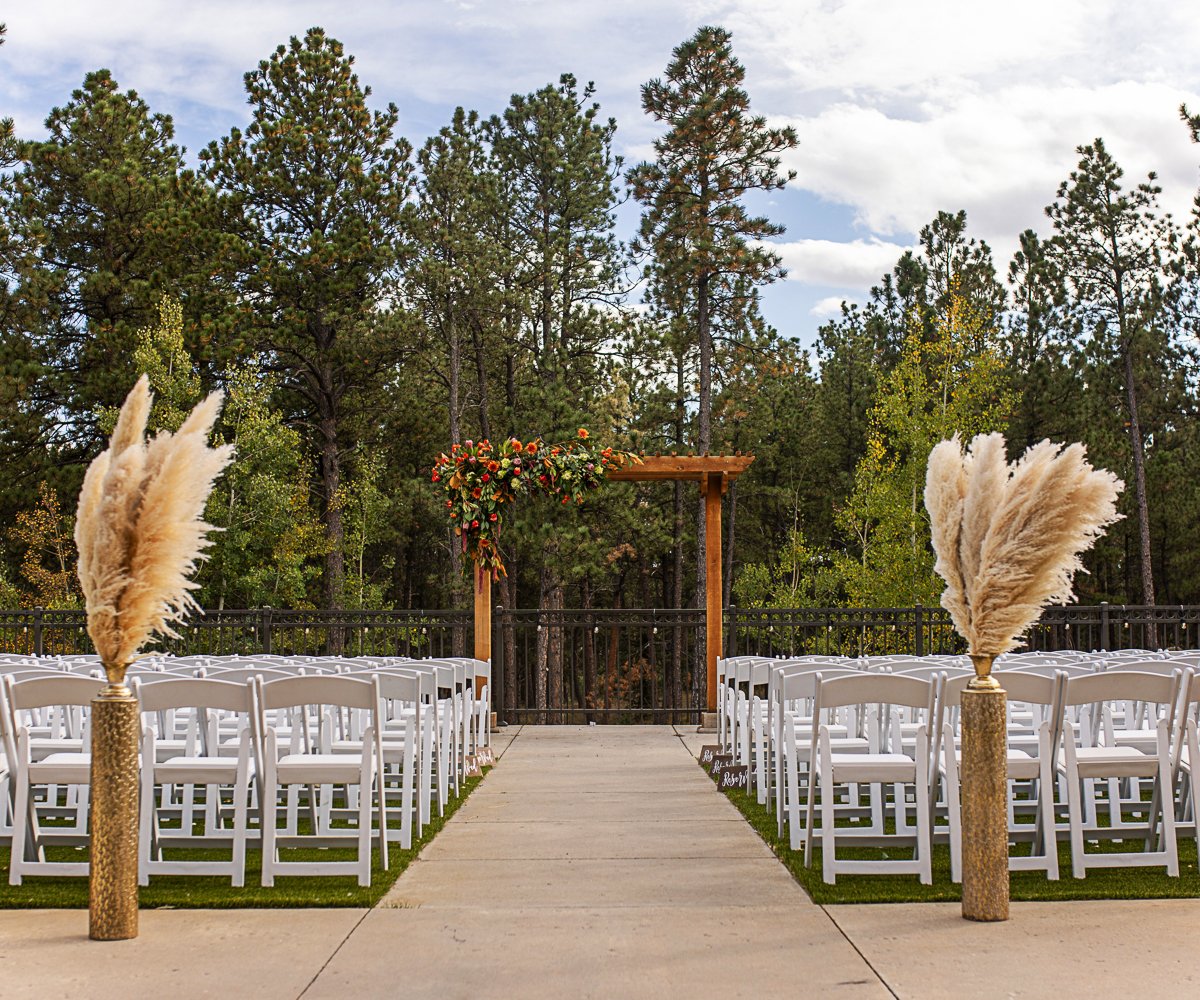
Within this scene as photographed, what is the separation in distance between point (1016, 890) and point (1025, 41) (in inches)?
443

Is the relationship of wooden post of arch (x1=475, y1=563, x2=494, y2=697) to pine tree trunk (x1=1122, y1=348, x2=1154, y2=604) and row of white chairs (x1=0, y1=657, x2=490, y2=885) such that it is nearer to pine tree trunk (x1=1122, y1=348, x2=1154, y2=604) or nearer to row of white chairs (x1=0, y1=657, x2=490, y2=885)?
row of white chairs (x1=0, y1=657, x2=490, y2=885)

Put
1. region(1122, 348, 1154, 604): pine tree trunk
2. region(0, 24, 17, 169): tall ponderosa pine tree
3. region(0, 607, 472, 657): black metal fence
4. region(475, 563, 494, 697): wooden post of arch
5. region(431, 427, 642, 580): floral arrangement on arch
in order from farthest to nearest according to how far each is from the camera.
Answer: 1. region(1122, 348, 1154, 604): pine tree trunk
2. region(0, 24, 17, 169): tall ponderosa pine tree
3. region(0, 607, 472, 657): black metal fence
4. region(475, 563, 494, 697): wooden post of arch
5. region(431, 427, 642, 580): floral arrangement on arch

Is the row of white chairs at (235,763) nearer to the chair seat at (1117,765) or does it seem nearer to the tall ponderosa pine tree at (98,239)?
the chair seat at (1117,765)

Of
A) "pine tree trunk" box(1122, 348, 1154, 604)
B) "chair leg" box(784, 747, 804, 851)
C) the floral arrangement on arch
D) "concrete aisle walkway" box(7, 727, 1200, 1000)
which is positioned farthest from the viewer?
"pine tree trunk" box(1122, 348, 1154, 604)

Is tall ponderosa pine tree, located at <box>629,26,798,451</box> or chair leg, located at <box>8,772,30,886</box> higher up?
tall ponderosa pine tree, located at <box>629,26,798,451</box>

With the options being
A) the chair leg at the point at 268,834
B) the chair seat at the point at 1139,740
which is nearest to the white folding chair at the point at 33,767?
the chair leg at the point at 268,834

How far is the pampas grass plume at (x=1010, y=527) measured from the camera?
5.45 m

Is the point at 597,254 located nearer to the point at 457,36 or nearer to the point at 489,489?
the point at 457,36

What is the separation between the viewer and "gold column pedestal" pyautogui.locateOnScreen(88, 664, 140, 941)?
521 cm

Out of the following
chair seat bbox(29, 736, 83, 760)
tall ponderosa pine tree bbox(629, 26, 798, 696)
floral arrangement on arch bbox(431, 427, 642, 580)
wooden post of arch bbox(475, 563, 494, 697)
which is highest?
tall ponderosa pine tree bbox(629, 26, 798, 696)

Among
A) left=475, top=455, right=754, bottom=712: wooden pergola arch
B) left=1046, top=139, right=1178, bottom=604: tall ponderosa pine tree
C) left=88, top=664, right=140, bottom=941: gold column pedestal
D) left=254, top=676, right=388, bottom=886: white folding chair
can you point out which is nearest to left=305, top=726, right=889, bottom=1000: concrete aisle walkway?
left=254, top=676, right=388, bottom=886: white folding chair

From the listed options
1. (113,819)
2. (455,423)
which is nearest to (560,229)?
(455,423)

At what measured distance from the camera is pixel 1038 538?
5457mm

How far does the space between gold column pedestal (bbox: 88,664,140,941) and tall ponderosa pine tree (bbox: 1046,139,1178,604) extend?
1285 inches
